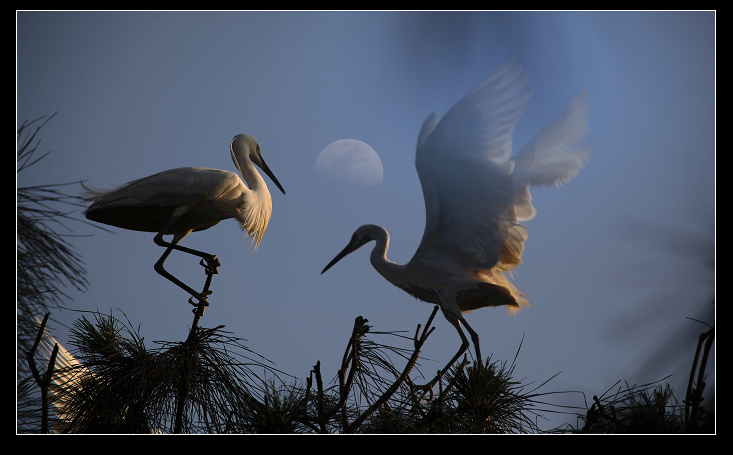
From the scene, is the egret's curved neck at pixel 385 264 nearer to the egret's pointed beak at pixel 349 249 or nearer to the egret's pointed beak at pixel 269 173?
the egret's pointed beak at pixel 349 249

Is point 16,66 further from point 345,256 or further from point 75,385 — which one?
point 345,256

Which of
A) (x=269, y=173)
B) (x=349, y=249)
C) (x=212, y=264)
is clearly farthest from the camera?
(x=269, y=173)

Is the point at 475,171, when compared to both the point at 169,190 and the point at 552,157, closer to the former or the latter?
the point at 552,157

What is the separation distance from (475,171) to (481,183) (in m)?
0.06

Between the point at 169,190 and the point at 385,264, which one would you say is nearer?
the point at 169,190

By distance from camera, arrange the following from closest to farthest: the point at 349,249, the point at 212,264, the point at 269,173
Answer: the point at 212,264
the point at 349,249
the point at 269,173

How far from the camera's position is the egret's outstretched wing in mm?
2988

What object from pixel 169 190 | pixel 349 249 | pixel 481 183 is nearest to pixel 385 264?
pixel 349 249

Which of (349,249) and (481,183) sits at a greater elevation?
(481,183)

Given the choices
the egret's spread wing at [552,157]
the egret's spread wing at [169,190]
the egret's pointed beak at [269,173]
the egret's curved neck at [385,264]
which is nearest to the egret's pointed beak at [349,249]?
the egret's curved neck at [385,264]

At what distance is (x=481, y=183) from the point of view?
3.01 metres

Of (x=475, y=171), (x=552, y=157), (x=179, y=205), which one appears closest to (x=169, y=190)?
(x=179, y=205)

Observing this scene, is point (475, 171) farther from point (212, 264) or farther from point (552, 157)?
point (212, 264)
